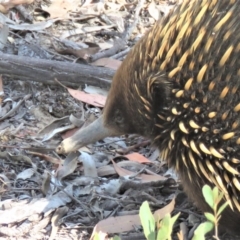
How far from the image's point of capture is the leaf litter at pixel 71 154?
10.4 ft

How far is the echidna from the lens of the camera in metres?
2.49

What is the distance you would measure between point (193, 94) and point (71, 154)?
1186 mm

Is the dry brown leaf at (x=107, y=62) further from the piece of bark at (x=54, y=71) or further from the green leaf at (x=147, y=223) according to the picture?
the green leaf at (x=147, y=223)

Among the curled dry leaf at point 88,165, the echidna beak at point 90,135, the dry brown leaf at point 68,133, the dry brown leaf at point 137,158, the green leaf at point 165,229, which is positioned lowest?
the dry brown leaf at point 68,133

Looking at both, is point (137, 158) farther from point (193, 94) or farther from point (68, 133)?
point (193, 94)

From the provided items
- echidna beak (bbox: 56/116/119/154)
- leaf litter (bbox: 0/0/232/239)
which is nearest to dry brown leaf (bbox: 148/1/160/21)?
leaf litter (bbox: 0/0/232/239)

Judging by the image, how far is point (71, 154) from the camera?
11.7 ft

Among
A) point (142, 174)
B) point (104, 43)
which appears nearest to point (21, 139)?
point (142, 174)

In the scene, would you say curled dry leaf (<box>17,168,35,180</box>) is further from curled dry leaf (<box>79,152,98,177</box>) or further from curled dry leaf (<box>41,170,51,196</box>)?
curled dry leaf (<box>79,152,98,177</box>)

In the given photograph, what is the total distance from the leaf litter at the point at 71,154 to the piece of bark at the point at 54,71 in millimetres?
95

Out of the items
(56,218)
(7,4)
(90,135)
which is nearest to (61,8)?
(7,4)

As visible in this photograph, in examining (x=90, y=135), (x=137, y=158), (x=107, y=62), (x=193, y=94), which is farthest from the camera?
(x=107, y=62)

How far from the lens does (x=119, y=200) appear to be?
3307 mm

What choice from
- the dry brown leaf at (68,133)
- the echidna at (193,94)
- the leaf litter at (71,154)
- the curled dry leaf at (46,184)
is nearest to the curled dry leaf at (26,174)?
the leaf litter at (71,154)
